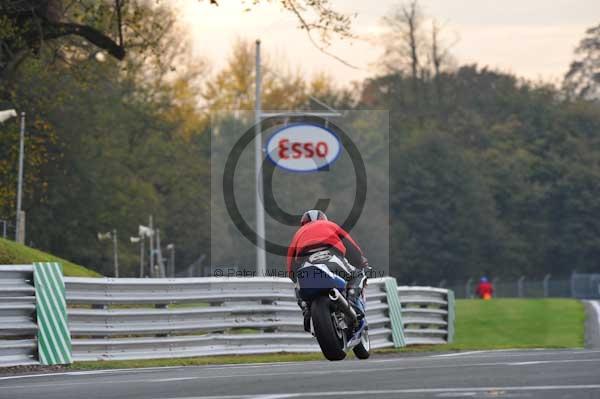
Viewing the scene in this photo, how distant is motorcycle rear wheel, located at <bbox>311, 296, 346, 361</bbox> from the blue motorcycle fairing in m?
0.11

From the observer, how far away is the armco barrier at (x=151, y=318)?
16.3 m

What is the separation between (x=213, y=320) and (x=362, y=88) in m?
75.9

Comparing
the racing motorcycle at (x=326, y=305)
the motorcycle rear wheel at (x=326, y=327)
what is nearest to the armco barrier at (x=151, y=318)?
the racing motorcycle at (x=326, y=305)

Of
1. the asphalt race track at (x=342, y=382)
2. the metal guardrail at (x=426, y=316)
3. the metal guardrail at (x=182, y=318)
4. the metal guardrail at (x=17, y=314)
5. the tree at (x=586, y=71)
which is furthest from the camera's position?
the tree at (x=586, y=71)

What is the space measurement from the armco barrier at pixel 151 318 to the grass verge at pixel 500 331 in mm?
220

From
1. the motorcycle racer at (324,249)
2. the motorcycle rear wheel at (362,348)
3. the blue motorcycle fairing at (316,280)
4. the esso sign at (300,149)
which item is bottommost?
the motorcycle rear wheel at (362,348)

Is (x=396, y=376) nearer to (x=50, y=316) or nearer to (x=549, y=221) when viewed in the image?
(x=50, y=316)

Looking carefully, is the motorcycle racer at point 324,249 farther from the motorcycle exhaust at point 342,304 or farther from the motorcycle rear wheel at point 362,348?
the motorcycle rear wheel at point 362,348

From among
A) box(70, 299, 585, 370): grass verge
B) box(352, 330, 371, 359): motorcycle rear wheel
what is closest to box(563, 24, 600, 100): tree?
box(70, 299, 585, 370): grass verge

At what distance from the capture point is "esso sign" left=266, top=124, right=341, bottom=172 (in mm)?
36938

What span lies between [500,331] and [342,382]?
22627mm

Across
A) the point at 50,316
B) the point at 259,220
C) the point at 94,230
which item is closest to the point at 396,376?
the point at 50,316

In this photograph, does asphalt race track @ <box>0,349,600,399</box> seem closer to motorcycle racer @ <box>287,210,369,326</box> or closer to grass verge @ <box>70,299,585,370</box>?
motorcycle racer @ <box>287,210,369,326</box>

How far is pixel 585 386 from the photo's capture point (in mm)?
10109
